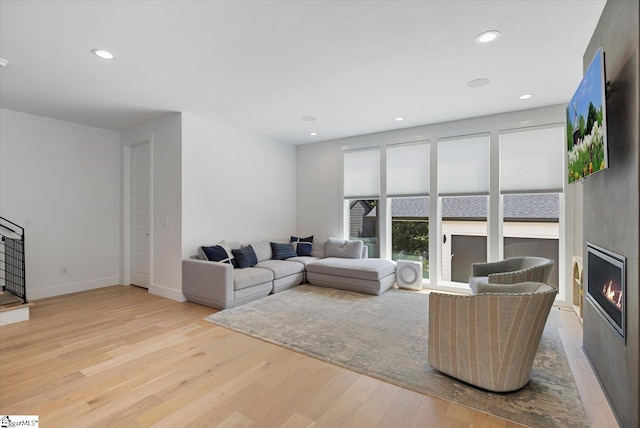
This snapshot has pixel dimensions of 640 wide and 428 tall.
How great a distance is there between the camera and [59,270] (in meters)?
4.78

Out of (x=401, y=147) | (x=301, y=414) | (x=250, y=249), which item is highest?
(x=401, y=147)

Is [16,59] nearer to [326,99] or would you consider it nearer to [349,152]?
[326,99]

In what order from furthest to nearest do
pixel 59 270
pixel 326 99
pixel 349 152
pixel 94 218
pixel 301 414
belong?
1. pixel 349 152
2. pixel 94 218
3. pixel 59 270
4. pixel 326 99
5. pixel 301 414

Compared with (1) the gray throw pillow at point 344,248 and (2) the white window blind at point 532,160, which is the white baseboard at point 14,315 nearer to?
(1) the gray throw pillow at point 344,248

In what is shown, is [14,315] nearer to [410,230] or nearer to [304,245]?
[304,245]

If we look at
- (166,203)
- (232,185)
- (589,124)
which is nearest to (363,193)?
(232,185)

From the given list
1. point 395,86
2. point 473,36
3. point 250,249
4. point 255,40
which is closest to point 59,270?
point 250,249

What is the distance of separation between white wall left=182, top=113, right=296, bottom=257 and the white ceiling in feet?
2.01

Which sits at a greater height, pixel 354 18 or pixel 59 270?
pixel 354 18

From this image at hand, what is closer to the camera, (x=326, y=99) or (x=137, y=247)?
(x=326, y=99)

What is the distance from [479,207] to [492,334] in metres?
3.08

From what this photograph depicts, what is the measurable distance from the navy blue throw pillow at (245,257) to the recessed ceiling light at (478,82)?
12.3 ft

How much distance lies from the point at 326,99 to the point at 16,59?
3.10 m

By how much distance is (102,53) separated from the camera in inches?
107
